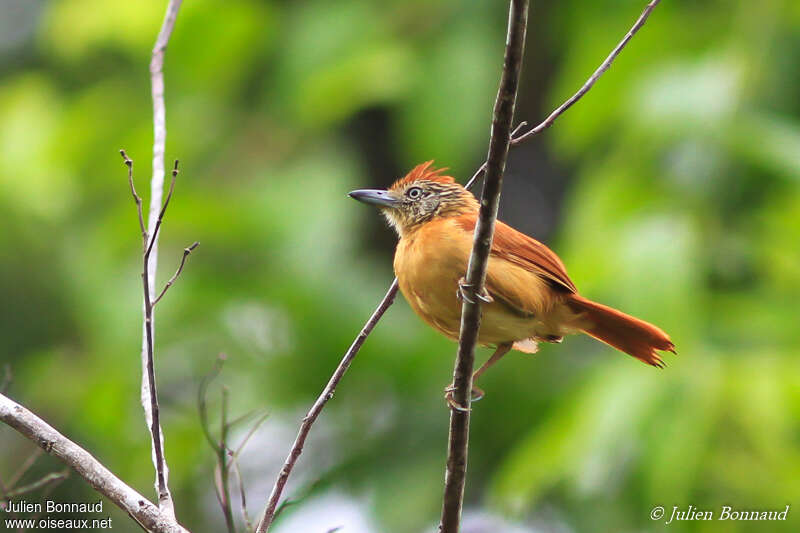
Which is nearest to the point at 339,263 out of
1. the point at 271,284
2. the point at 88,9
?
the point at 271,284

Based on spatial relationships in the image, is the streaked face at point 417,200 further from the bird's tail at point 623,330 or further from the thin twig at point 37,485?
the thin twig at point 37,485

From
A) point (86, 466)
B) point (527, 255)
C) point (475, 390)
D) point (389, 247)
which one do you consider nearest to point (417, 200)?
point (527, 255)

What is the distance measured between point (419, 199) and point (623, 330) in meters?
0.92

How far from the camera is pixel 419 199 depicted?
3.94 metres

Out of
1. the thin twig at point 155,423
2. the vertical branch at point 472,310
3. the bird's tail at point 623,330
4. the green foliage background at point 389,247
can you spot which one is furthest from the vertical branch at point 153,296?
the green foliage background at point 389,247

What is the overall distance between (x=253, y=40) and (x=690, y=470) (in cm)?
383

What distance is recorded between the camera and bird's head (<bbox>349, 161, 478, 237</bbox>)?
152 inches

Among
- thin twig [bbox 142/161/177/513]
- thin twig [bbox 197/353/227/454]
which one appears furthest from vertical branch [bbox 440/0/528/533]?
thin twig [bbox 142/161/177/513]

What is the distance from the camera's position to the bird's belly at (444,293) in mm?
3271

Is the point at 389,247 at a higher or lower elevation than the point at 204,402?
higher

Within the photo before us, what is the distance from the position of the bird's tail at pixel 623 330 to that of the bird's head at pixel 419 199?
0.59m

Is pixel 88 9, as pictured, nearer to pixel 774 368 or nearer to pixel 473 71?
pixel 473 71

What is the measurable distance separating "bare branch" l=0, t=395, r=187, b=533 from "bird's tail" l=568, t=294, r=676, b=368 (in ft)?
5.88

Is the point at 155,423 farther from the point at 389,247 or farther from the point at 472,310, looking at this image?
the point at 389,247
